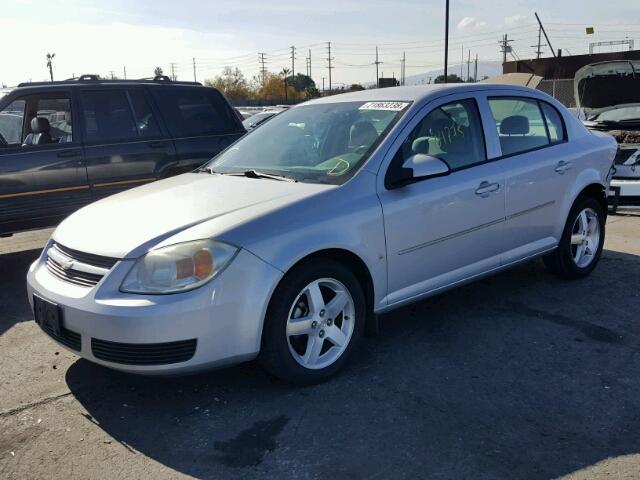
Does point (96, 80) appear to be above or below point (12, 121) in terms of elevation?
above

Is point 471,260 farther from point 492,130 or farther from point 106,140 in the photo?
point 106,140

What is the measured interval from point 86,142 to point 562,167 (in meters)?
4.69

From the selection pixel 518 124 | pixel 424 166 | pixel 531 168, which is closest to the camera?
pixel 424 166

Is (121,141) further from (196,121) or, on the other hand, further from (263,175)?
(263,175)

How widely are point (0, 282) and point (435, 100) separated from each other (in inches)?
178

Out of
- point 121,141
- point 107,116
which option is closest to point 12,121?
point 107,116

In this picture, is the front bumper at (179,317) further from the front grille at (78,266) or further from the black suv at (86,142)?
the black suv at (86,142)

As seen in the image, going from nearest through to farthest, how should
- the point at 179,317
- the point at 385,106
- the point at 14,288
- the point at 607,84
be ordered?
1. the point at 179,317
2. the point at 385,106
3. the point at 14,288
4. the point at 607,84

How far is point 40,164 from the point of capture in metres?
6.30

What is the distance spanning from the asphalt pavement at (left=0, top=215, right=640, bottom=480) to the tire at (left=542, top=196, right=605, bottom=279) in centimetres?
74

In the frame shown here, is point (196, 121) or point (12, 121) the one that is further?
point (196, 121)

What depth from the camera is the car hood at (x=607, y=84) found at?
898cm

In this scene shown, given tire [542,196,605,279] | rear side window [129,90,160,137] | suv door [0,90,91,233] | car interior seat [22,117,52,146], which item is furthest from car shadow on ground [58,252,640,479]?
rear side window [129,90,160,137]

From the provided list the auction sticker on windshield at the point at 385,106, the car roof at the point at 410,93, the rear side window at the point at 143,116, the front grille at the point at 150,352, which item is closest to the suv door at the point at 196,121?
the rear side window at the point at 143,116
